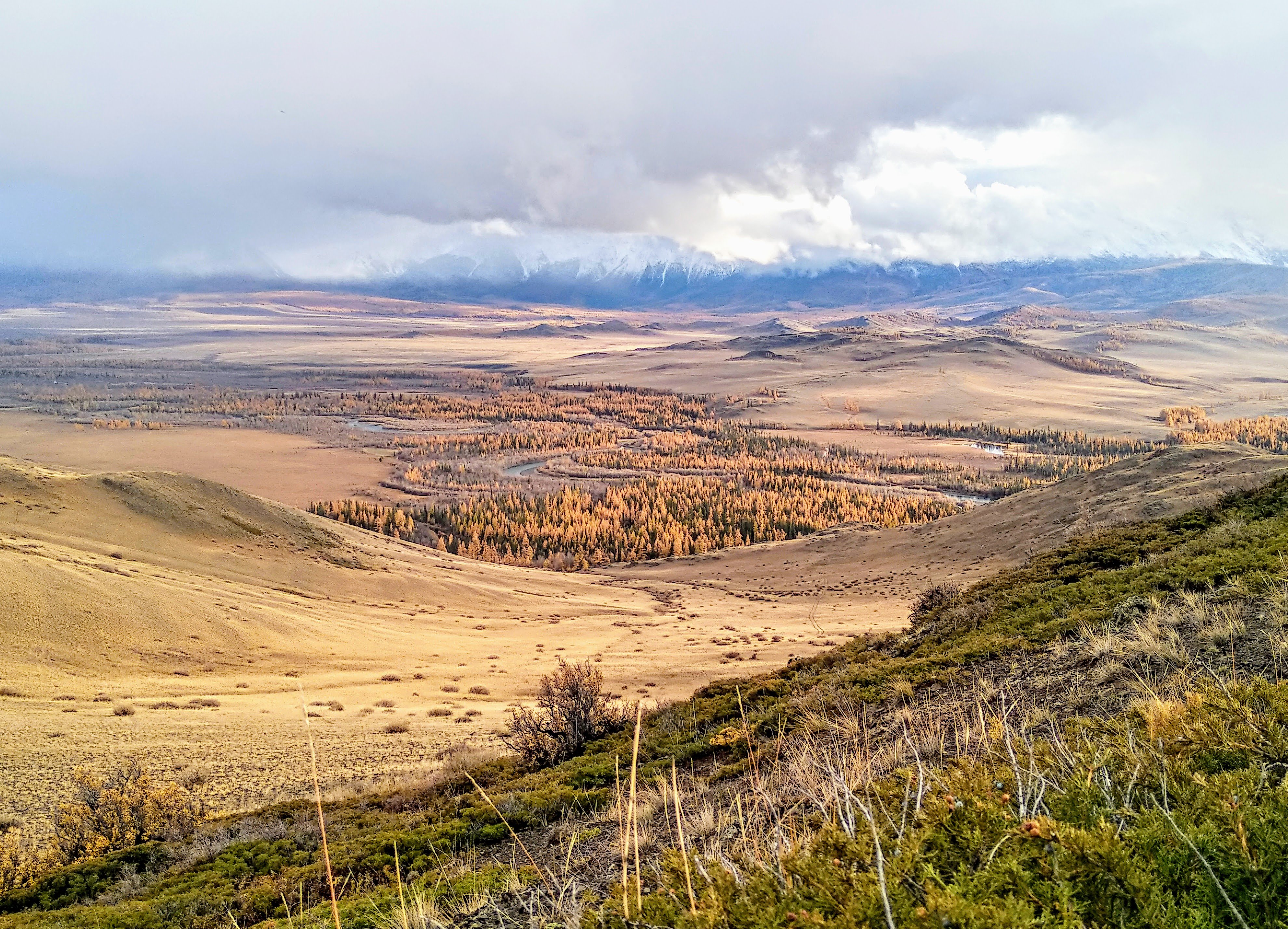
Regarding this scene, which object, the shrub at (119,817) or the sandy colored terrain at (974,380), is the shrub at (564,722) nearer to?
the shrub at (119,817)

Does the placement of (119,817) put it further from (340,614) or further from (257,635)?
(340,614)

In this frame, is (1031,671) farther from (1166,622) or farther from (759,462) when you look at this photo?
(759,462)

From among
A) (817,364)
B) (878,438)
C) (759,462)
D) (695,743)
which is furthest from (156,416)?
(817,364)

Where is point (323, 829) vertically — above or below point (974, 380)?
below

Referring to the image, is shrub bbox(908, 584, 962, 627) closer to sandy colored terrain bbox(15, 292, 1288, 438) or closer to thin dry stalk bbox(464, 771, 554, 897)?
thin dry stalk bbox(464, 771, 554, 897)

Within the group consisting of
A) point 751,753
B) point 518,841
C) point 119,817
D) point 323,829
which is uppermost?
point 323,829

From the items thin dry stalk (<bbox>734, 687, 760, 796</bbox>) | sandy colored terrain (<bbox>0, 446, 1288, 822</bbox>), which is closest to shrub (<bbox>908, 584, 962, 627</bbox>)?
sandy colored terrain (<bbox>0, 446, 1288, 822</bbox>)

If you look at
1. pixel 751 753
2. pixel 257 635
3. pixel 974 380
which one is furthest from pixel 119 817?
pixel 974 380
